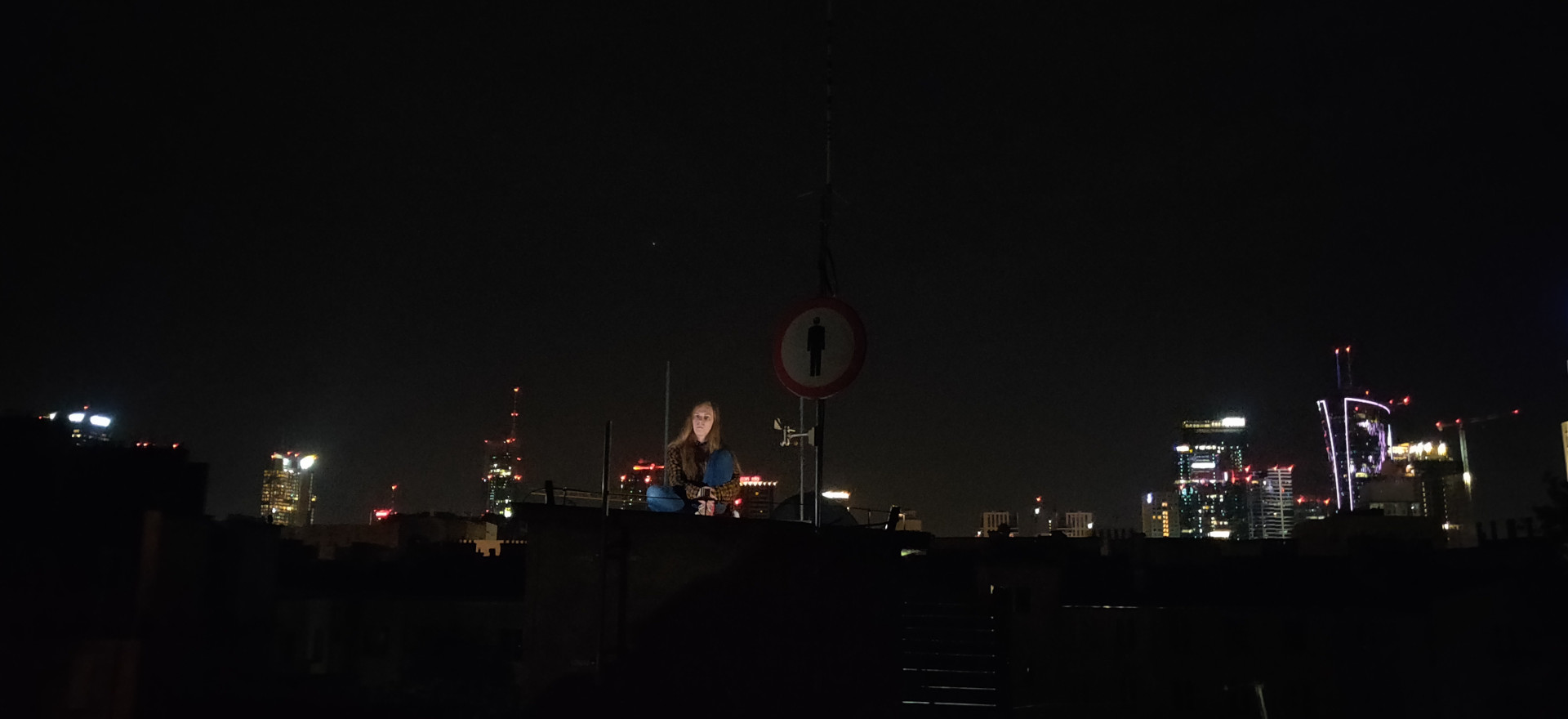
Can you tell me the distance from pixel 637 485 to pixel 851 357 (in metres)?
3.41

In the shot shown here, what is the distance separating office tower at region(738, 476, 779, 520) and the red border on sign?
2002 mm

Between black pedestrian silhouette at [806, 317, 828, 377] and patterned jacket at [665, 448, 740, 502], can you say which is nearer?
black pedestrian silhouette at [806, 317, 828, 377]

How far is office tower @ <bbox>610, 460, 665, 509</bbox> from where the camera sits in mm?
12172

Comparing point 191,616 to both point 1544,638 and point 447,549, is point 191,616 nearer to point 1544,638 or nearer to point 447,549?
point 447,549

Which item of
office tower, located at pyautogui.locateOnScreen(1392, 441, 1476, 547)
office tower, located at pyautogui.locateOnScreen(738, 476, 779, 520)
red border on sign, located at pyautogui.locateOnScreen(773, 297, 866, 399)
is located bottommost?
office tower, located at pyautogui.locateOnScreen(738, 476, 779, 520)

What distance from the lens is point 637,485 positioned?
1302cm

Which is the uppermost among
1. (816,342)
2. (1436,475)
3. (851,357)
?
(1436,475)

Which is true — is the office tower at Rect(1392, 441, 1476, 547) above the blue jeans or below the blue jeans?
above

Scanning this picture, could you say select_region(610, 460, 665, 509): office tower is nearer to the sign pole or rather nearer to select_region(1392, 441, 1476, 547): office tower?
the sign pole

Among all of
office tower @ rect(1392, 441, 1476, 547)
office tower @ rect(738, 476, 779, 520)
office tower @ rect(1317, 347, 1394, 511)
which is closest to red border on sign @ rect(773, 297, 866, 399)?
office tower @ rect(738, 476, 779, 520)

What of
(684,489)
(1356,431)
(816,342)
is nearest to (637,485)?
(684,489)

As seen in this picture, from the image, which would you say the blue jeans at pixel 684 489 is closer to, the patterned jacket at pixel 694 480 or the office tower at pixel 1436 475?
the patterned jacket at pixel 694 480

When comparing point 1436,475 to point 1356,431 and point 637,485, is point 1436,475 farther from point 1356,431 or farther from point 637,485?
point 637,485

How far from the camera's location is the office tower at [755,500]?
42.7ft
